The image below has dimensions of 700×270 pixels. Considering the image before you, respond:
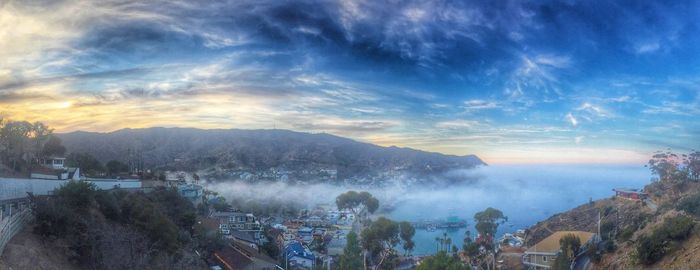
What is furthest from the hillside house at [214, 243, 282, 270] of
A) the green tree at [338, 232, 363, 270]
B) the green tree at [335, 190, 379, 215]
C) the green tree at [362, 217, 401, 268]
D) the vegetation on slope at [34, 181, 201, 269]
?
the green tree at [335, 190, 379, 215]

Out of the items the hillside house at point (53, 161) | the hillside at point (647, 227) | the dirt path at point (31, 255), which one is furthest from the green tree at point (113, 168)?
the hillside at point (647, 227)

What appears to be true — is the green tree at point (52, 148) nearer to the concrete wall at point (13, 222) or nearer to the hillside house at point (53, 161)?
the hillside house at point (53, 161)

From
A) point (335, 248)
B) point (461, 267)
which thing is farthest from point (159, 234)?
→ point (335, 248)

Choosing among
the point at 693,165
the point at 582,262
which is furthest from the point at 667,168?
the point at 582,262

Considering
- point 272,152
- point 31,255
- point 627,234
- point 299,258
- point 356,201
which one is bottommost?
point 299,258

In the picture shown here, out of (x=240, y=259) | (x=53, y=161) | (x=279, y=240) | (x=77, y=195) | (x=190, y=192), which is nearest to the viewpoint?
(x=77, y=195)

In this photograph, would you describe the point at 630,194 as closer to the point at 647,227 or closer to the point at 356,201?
the point at 647,227

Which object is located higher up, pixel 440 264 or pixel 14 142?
pixel 14 142

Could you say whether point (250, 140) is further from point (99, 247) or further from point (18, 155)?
point (99, 247)
